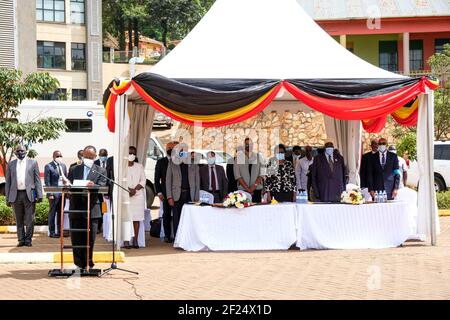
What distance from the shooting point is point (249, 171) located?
1748cm

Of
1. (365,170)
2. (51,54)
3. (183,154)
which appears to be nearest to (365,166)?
(365,170)

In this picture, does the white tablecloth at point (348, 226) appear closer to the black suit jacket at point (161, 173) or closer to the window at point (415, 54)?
the black suit jacket at point (161, 173)

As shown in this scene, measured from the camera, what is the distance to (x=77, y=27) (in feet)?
173

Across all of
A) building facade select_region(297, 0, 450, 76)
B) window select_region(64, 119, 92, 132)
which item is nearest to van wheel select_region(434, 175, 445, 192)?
window select_region(64, 119, 92, 132)

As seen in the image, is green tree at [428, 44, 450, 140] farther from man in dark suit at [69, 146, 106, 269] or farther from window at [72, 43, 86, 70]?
window at [72, 43, 86, 70]

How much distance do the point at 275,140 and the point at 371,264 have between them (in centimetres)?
2665

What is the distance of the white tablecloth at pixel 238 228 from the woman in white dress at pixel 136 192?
1.16 m

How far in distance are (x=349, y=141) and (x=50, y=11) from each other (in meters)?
35.8

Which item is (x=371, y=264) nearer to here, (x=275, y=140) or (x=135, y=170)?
(x=135, y=170)

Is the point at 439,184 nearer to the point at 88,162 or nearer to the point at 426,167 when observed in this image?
the point at 426,167

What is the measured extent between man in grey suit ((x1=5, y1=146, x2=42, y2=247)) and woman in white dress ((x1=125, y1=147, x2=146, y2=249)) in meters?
1.87

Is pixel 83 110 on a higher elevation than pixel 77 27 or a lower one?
lower
